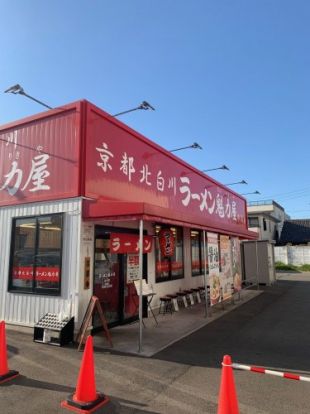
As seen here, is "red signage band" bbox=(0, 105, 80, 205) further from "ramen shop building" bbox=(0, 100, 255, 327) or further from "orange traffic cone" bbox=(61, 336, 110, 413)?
"orange traffic cone" bbox=(61, 336, 110, 413)

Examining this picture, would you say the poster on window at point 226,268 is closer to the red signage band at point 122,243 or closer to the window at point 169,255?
the window at point 169,255

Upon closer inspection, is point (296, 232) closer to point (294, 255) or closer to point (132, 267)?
point (294, 255)

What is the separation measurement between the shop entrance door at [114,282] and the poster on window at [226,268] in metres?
2.88

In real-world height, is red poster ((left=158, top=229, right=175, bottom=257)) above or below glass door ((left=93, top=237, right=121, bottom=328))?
above

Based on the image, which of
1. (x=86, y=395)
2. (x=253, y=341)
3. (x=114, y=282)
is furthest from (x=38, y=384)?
(x=253, y=341)

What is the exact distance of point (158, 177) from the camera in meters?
10.5

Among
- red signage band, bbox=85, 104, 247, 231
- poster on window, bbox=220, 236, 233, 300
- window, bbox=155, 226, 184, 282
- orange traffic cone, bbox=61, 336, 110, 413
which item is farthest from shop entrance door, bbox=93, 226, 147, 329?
orange traffic cone, bbox=61, 336, 110, 413

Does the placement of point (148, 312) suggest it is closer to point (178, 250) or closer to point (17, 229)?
point (178, 250)

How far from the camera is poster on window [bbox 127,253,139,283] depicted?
866 centimetres

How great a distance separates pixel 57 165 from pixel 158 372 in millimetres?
4921

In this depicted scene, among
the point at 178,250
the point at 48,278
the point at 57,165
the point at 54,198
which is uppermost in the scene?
the point at 57,165

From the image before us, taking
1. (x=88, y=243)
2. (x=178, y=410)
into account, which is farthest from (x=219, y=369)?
(x=88, y=243)

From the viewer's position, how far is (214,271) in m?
9.52

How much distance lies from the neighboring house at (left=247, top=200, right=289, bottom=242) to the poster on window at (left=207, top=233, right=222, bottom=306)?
2255 cm
